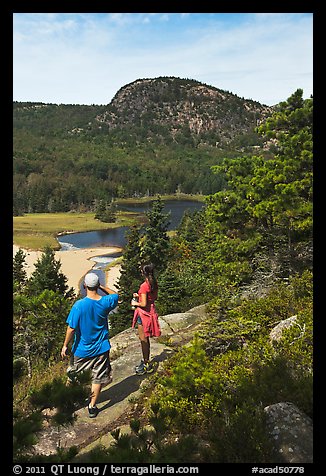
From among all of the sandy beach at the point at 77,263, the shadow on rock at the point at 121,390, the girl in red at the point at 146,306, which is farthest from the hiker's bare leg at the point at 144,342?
the sandy beach at the point at 77,263

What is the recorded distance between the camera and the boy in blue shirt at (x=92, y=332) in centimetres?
428

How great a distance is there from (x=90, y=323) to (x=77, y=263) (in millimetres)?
43261

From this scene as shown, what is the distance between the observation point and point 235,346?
5.28 metres

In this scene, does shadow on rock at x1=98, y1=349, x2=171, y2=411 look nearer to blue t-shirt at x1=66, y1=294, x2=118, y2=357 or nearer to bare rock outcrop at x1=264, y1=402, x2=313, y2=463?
blue t-shirt at x1=66, y1=294, x2=118, y2=357

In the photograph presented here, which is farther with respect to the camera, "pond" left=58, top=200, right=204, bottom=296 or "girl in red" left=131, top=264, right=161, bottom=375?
"pond" left=58, top=200, right=204, bottom=296

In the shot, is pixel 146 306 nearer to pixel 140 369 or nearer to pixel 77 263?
pixel 140 369

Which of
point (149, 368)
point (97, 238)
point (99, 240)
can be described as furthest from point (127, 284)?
point (97, 238)

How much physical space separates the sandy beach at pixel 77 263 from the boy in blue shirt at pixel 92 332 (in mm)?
28327

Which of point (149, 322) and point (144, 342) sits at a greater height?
point (149, 322)

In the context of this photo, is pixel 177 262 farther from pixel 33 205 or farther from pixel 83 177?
pixel 83 177

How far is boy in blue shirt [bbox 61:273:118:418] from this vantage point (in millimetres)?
4281

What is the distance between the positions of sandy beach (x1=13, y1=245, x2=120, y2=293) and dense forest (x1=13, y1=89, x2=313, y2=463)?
79.2 feet

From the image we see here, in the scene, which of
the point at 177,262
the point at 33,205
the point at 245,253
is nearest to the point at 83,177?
the point at 33,205

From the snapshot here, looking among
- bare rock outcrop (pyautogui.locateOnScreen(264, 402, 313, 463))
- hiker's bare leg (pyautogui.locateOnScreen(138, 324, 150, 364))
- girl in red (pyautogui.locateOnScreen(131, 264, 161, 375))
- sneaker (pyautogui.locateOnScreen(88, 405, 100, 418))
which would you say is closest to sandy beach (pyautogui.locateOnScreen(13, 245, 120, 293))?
hiker's bare leg (pyautogui.locateOnScreen(138, 324, 150, 364))
